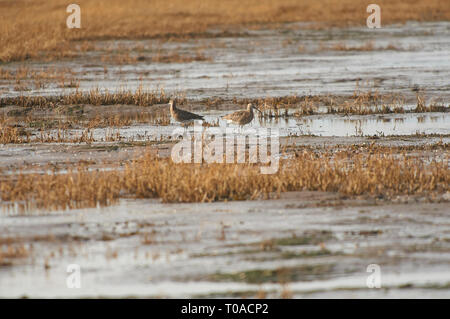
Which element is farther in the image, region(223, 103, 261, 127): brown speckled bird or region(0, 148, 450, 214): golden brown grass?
region(223, 103, 261, 127): brown speckled bird

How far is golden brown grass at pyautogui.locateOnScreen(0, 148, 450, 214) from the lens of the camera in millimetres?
11359

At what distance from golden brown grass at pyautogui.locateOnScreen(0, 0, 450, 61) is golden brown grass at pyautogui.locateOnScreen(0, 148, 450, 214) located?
20.9 metres

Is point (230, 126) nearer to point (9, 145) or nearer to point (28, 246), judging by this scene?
point (9, 145)

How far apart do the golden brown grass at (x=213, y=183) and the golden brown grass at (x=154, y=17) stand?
68.7ft

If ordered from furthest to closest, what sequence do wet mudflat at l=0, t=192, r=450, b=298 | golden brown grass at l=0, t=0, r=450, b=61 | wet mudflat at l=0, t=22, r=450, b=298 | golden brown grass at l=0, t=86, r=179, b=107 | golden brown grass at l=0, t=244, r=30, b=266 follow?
golden brown grass at l=0, t=0, r=450, b=61 < golden brown grass at l=0, t=86, r=179, b=107 < golden brown grass at l=0, t=244, r=30, b=266 < wet mudflat at l=0, t=22, r=450, b=298 < wet mudflat at l=0, t=192, r=450, b=298

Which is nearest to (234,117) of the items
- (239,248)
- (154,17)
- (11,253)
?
(239,248)

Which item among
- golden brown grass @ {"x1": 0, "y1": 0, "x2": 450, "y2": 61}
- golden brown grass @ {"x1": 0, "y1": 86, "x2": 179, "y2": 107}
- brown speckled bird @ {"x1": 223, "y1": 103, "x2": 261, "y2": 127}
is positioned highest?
golden brown grass @ {"x1": 0, "y1": 0, "x2": 450, "y2": 61}

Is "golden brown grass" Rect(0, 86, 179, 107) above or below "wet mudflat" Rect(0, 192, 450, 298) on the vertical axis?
above

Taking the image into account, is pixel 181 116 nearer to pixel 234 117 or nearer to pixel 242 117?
pixel 234 117

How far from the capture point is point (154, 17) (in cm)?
5506

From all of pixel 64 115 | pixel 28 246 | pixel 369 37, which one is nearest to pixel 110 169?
pixel 28 246

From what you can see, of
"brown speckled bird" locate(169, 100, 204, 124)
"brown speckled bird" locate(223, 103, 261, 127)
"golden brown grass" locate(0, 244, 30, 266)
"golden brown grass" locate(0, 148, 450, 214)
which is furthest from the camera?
"brown speckled bird" locate(169, 100, 204, 124)

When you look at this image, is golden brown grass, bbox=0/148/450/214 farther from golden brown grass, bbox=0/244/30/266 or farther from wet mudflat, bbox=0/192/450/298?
golden brown grass, bbox=0/244/30/266

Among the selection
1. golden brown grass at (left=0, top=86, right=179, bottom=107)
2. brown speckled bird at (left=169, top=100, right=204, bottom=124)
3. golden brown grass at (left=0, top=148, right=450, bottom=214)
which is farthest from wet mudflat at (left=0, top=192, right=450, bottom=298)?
golden brown grass at (left=0, top=86, right=179, bottom=107)
